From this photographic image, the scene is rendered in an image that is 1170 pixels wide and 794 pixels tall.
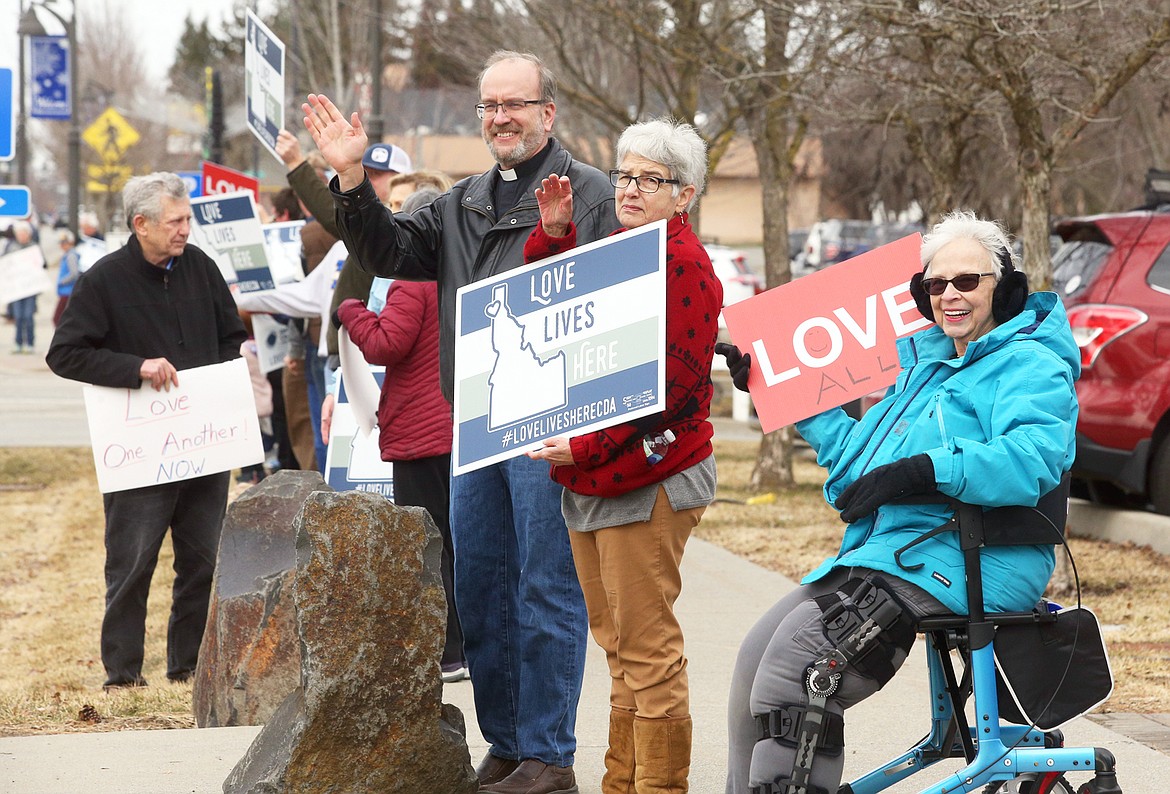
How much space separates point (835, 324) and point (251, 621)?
2.64 meters

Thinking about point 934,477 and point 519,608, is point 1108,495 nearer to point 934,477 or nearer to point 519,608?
point 519,608

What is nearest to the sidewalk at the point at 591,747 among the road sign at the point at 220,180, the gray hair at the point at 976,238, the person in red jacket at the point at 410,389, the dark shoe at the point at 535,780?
the dark shoe at the point at 535,780

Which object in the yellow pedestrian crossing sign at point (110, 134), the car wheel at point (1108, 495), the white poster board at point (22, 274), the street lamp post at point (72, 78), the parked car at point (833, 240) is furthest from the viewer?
the parked car at point (833, 240)

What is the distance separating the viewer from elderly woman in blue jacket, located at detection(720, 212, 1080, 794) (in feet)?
11.7

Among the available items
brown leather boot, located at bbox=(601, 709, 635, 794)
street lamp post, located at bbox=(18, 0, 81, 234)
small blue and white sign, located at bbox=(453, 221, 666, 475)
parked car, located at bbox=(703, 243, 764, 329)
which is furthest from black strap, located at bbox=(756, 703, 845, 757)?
street lamp post, located at bbox=(18, 0, 81, 234)

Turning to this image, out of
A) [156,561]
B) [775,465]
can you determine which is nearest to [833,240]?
[775,465]

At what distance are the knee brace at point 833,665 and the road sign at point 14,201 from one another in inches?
258

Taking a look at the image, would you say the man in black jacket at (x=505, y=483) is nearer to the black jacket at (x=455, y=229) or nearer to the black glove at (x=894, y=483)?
the black jacket at (x=455, y=229)

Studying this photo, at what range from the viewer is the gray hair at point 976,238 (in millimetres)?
3854

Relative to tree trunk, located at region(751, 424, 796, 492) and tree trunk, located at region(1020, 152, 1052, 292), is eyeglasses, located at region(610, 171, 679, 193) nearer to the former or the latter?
tree trunk, located at region(1020, 152, 1052, 292)

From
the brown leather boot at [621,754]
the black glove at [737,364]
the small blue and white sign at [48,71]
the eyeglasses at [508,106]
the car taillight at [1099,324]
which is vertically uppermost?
the small blue and white sign at [48,71]

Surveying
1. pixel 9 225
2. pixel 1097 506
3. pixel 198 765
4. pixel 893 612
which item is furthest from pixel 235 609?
pixel 9 225

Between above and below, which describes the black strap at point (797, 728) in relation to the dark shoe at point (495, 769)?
above

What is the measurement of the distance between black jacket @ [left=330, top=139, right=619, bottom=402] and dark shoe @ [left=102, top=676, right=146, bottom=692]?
271cm
